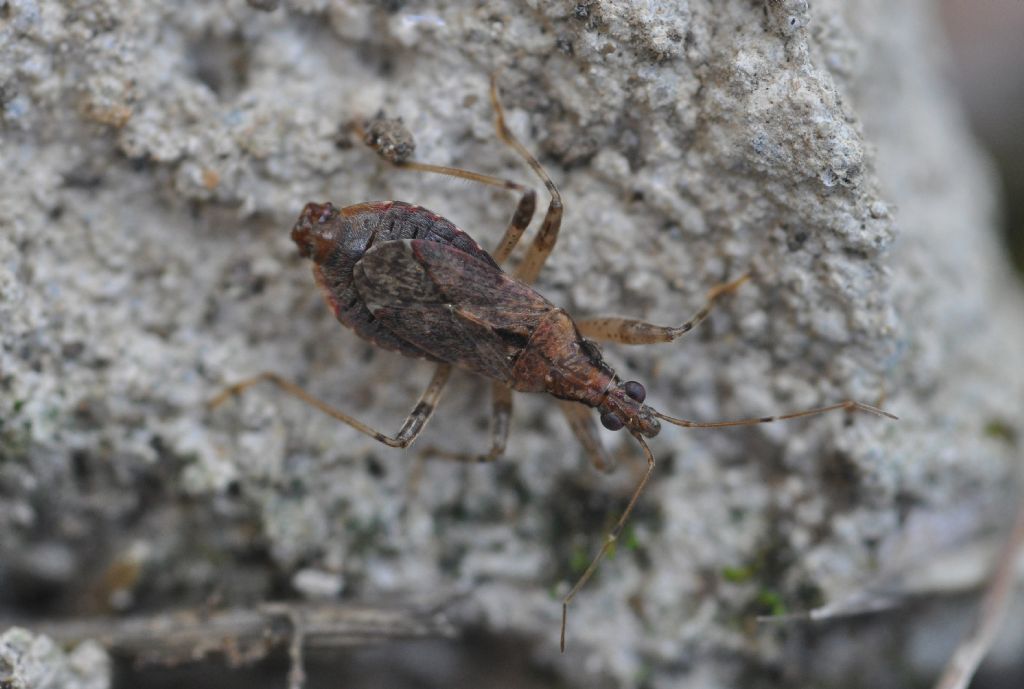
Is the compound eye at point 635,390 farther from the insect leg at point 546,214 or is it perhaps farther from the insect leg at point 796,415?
the insect leg at point 546,214

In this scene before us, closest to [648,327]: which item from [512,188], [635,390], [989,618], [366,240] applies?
[635,390]

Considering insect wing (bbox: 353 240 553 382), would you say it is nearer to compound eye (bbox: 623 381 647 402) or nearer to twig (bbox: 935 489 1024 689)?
compound eye (bbox: 623 381 647 402)

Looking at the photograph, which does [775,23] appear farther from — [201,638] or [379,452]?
[201,638]

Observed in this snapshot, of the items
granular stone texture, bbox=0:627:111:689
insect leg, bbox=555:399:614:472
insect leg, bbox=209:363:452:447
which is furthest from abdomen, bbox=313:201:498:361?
granular stone texture, bbox=0:627:111:689

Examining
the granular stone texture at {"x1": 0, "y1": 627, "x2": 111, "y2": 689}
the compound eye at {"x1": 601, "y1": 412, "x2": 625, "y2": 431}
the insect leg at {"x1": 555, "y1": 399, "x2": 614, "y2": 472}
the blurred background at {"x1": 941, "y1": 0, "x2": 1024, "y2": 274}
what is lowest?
the granular stone texture at {"x1": 0, "y1": 627, "x2": 111, "y2": 689}

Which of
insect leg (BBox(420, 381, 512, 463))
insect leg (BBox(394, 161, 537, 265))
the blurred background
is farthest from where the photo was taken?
the blurred background

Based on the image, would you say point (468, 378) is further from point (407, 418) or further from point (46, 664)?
point (46, 664)

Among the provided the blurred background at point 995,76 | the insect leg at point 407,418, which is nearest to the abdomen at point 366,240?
the insect leg at point 407,418
